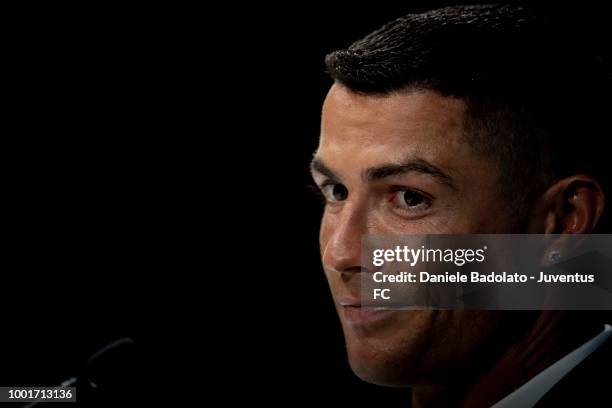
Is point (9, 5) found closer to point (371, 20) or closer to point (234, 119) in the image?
point (234, 119)

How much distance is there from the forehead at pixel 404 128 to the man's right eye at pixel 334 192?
124 millimetres

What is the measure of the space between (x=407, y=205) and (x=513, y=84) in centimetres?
35

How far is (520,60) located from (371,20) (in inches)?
47.0

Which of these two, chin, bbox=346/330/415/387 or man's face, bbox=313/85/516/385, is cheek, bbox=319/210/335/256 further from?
chin, bbox=346/330/415/387

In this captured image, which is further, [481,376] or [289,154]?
[289,154]

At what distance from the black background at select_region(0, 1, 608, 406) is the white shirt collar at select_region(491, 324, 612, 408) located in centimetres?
105

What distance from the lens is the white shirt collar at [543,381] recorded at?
1566 millimetres

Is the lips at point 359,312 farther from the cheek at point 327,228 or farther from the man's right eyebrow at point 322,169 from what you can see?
the man's right eyebrow at point 322,169

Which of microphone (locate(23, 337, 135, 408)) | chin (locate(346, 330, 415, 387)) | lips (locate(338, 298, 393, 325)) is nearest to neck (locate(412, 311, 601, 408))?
chin (locate(346, 330, 415, 387))

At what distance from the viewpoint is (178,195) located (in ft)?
9.23

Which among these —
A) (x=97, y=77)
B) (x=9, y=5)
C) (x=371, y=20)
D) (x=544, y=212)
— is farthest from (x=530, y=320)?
(x=9, y=5)

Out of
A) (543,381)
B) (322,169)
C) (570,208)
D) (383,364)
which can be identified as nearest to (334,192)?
(322,169)

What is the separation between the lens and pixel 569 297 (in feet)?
5.21

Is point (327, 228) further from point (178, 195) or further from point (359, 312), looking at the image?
point (178, 195)
